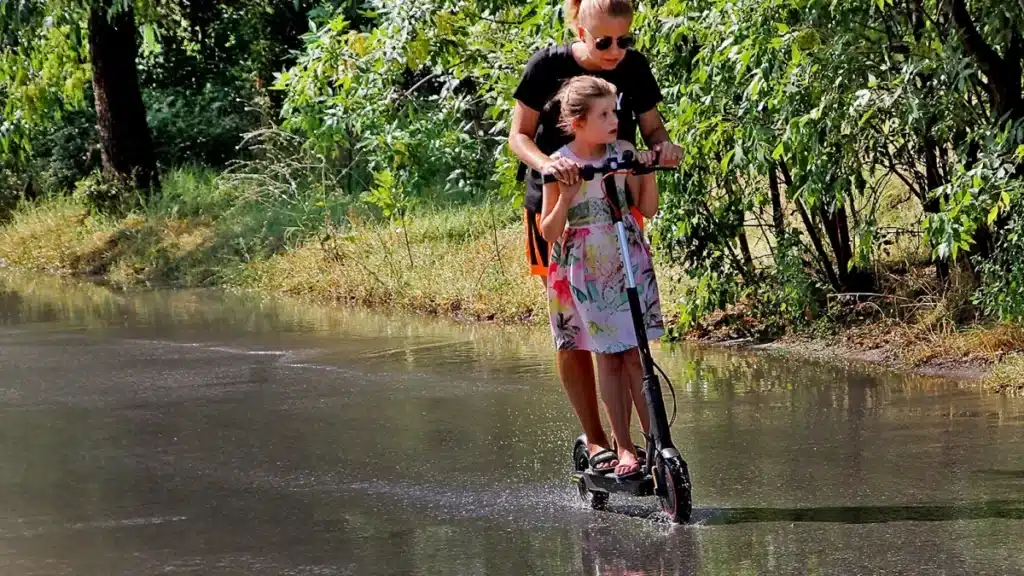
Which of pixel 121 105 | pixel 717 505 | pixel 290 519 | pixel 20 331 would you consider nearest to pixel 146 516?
pixel 290 519

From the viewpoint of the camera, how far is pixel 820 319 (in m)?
10.3

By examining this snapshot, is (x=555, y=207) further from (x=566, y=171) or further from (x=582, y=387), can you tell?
(x=582, y=387)

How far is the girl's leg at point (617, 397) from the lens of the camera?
5.91 metres

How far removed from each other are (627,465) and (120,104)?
661 inches

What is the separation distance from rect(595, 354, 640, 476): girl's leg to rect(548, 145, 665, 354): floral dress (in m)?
0.07

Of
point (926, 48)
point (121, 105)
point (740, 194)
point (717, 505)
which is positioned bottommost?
point (717, 505)

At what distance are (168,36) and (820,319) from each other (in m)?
17.4

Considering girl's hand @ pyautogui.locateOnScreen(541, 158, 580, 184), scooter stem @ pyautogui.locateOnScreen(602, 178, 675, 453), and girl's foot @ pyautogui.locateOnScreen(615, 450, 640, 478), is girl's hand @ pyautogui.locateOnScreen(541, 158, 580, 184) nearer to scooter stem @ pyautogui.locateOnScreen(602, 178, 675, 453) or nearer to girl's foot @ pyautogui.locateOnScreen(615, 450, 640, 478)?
scooter stem @ pyautogui.locateOnScreen(602, 178, 675, 453)

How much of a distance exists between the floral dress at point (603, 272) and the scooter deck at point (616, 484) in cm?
47

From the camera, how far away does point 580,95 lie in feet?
19.0

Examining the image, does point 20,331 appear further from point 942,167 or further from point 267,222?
point 942,167

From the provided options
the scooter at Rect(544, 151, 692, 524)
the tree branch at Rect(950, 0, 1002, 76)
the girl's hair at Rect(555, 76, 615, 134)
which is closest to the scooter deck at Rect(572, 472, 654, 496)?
the scooter at Rect(544, 151, 692, 524)

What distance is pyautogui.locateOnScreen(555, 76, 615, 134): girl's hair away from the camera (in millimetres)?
5770

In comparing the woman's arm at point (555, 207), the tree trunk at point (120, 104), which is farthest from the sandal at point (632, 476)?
the tree trunk at point (120, 104)
